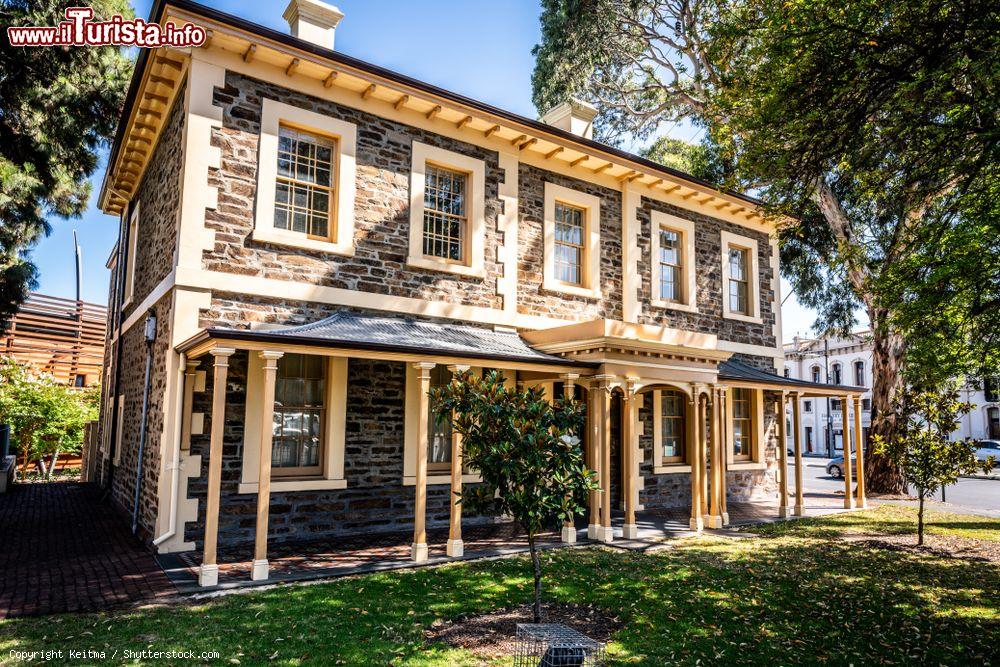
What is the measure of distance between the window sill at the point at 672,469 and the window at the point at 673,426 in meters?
0.14

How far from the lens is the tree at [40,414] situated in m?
15.4

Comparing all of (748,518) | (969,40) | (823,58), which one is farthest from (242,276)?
(748,518)

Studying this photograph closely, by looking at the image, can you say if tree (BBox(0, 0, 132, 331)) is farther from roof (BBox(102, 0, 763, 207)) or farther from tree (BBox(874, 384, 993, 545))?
tree (BBox(874, 384, 993, 545))

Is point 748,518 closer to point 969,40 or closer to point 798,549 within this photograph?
point 798,549

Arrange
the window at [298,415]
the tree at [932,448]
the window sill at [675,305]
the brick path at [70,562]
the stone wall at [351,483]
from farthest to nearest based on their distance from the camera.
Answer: the window sill at [675,305], the tree at [932,448], the window at [298,415], the stone wall at [351,483], the brick path at [70,562]

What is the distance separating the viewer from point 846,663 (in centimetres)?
517

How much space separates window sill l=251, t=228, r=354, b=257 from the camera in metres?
8.72

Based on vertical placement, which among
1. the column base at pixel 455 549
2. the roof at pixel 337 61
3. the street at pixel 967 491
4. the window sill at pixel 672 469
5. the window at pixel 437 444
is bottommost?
the street at pixel 967 491

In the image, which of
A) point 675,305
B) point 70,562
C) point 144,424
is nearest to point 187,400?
point 144,424

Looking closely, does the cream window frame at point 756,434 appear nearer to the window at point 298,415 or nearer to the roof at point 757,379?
the roof at point 757,379

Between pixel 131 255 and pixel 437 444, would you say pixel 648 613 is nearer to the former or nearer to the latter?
pixel 437 444

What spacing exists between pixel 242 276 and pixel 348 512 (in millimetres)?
3808

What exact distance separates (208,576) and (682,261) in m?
11.4

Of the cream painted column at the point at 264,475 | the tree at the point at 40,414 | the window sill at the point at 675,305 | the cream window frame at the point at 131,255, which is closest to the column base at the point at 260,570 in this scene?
the cream painted column at the point at 264,475
